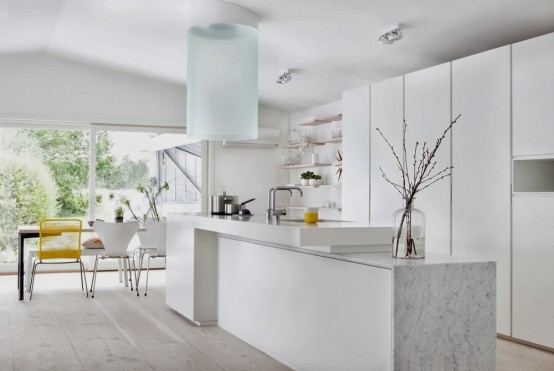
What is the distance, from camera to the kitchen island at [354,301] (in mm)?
3156

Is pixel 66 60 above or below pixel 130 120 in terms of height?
above

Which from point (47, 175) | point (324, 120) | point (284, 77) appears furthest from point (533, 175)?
point (47, 175)

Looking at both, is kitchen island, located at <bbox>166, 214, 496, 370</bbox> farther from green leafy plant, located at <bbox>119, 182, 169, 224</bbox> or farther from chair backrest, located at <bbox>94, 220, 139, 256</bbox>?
green leafy plant, located at <bbox>119, 182, 169, 224</bbox>

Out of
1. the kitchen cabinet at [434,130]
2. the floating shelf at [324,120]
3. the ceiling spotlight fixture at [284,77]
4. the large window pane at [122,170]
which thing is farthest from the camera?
the large window pane at [122,170]

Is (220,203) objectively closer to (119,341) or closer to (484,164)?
(119,341)

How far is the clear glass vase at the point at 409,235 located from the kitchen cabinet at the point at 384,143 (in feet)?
9.20

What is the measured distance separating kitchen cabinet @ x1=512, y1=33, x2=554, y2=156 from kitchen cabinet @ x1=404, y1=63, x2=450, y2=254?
2.49 ft

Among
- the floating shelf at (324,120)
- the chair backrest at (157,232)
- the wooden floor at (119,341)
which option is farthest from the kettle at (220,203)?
the floating shelf at (324,120)

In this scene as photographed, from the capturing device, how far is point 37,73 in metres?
8.98

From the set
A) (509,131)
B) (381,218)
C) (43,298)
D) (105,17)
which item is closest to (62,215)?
(43,298)

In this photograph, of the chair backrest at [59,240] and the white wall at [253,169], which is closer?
the chair backrest at [59,240]

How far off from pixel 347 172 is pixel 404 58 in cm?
134

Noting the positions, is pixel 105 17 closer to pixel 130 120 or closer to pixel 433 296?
pixel 130 120

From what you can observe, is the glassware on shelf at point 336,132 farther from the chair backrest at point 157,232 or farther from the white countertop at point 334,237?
the white countertop at point 334,237
